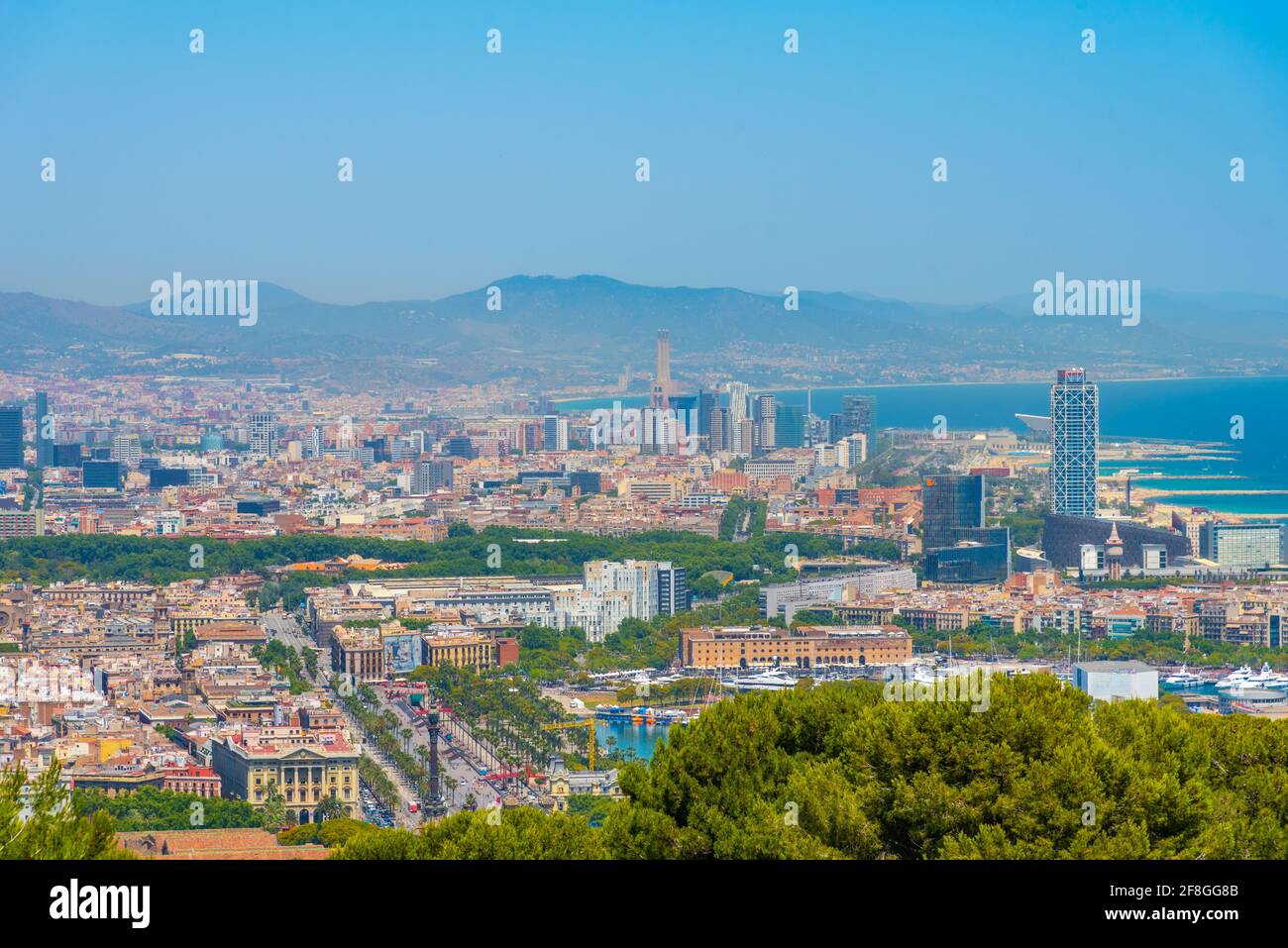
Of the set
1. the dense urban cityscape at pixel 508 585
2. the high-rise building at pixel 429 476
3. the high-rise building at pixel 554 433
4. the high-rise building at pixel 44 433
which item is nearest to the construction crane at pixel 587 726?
the dense urban cityscape at pixel 508 585

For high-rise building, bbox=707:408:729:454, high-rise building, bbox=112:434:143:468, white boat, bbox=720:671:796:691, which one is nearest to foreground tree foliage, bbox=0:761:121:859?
white boat, bbox=720:671:796:691

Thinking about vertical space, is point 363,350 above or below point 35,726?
above

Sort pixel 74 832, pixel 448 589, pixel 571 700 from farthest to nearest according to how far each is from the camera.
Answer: pixel 448 589
pixel 571 700
pixel 74 832

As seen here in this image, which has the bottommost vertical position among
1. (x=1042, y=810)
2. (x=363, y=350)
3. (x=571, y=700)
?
(x=571, y=700)

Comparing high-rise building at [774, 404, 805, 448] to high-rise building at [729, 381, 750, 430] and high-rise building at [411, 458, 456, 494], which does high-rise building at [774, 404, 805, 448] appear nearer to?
high-rise building at [729, 381, 750, 430]

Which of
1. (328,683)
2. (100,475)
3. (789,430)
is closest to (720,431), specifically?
(789,430)

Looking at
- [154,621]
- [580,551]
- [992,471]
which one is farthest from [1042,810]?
[992,471]

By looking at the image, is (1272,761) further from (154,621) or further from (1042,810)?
(154,621)
